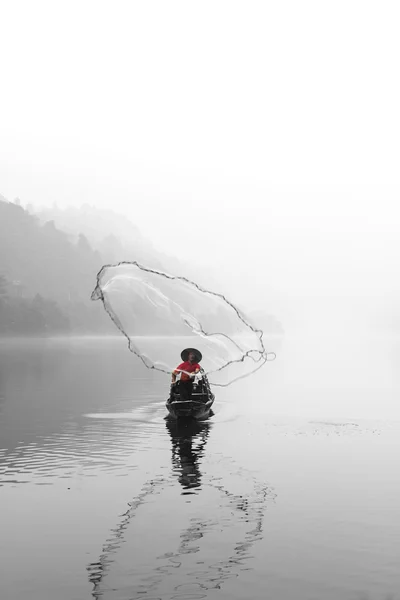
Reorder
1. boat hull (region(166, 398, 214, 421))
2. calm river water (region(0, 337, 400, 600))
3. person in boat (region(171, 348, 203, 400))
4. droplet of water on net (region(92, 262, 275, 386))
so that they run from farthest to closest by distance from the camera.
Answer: person in boat (region(171, 348, 203, 400)) → boat hull (region(166, 398, 214, 421)) → droplet of water on net (region(92, 262, 275, 386)) → calm river water (region(0, 337, 400, 600))

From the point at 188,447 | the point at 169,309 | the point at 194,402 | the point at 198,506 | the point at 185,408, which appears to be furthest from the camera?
the point at 194,402

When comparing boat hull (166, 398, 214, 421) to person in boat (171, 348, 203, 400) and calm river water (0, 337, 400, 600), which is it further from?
calm river water (0, 337, 400, 600)

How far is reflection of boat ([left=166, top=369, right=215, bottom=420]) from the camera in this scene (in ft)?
155

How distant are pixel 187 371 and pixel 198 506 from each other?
22.5m

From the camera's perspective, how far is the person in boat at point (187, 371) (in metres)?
47.5

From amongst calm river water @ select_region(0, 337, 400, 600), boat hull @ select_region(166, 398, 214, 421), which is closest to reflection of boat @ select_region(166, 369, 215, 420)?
boat hull @ select_region(166, 398, 214, 421)

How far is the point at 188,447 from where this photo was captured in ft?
130

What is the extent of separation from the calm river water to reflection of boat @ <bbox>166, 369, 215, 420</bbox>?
120 centimetres

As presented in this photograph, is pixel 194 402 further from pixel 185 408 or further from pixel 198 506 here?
pixel 198 506

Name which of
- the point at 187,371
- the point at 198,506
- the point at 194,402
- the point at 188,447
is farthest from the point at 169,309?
the point at 198,506

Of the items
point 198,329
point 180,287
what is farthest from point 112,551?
point 198,329

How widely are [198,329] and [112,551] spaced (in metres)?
29.3

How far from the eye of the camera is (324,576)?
18375 mm

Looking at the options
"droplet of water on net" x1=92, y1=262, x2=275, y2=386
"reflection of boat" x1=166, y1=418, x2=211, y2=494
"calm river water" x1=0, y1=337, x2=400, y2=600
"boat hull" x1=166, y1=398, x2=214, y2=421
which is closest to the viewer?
"calm river water" x1=0, y1=337, x2=400, y2=600
